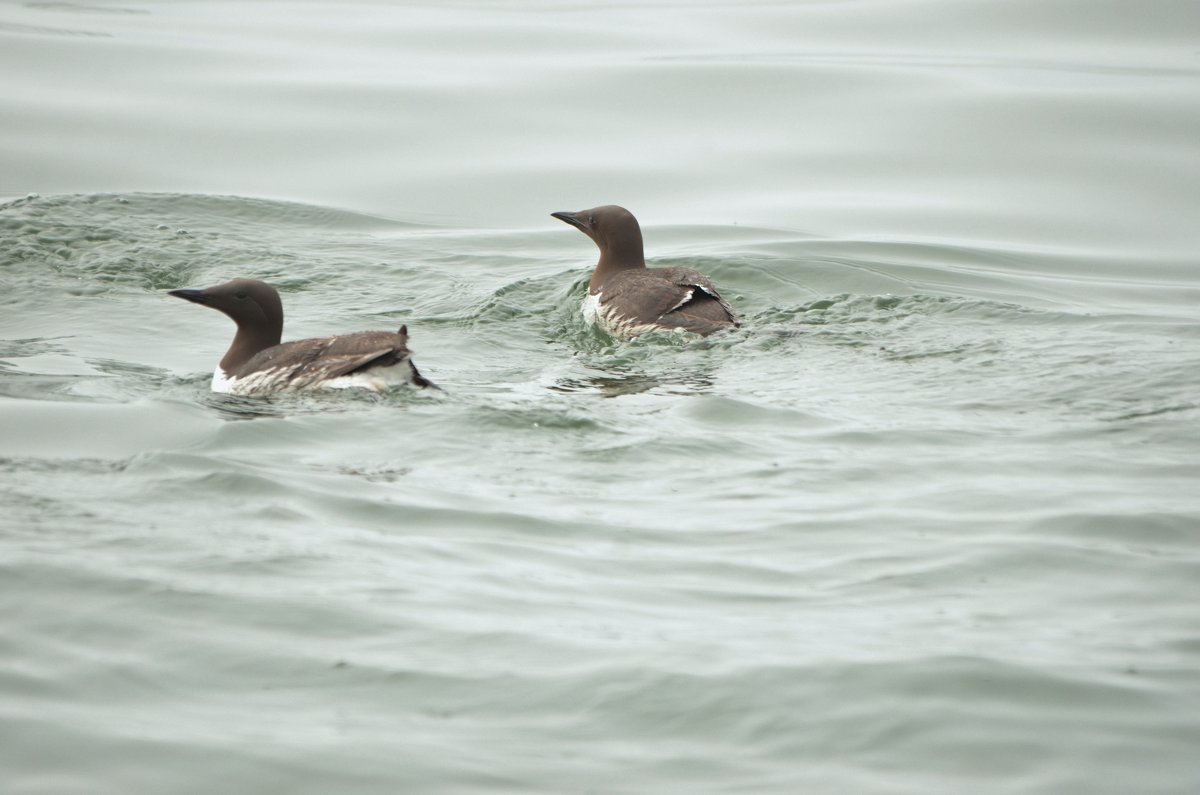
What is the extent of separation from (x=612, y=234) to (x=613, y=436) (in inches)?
160

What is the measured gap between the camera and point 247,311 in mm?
9539

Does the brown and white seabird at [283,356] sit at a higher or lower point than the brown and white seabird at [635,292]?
lower

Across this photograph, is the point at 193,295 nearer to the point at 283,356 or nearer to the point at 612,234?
the point at 283,356

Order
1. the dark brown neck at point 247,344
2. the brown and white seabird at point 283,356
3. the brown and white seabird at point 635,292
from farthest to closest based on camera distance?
the brown and white seabird at point 635,292 < the dark brown neck at point 247,344 < the brown and white seabird at point 283,356

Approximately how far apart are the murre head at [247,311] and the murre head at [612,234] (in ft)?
9.37

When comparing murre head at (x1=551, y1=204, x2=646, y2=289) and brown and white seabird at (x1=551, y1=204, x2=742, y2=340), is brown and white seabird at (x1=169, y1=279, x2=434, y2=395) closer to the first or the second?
brown and white seabird at (x1=551, y1=204, x2=742, y2=340)

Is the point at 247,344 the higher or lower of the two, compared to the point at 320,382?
higher

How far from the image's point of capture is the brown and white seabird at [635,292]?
35.4 feet

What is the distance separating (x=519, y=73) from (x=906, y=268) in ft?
23.7

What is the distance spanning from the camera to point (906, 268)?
12492 millimetres

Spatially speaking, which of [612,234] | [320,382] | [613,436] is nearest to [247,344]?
[320,382]

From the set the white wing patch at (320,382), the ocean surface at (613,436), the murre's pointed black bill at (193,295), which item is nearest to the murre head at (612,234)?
the ocean surface at (613,436)

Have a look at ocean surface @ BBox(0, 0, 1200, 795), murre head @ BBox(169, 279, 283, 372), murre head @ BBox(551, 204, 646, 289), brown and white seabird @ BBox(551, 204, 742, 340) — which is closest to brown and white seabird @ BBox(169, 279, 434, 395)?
murre head @ BBox(169, 279, 283, 372)

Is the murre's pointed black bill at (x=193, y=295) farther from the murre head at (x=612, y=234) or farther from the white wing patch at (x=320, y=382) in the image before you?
the murre head at (x=612, y=234)
